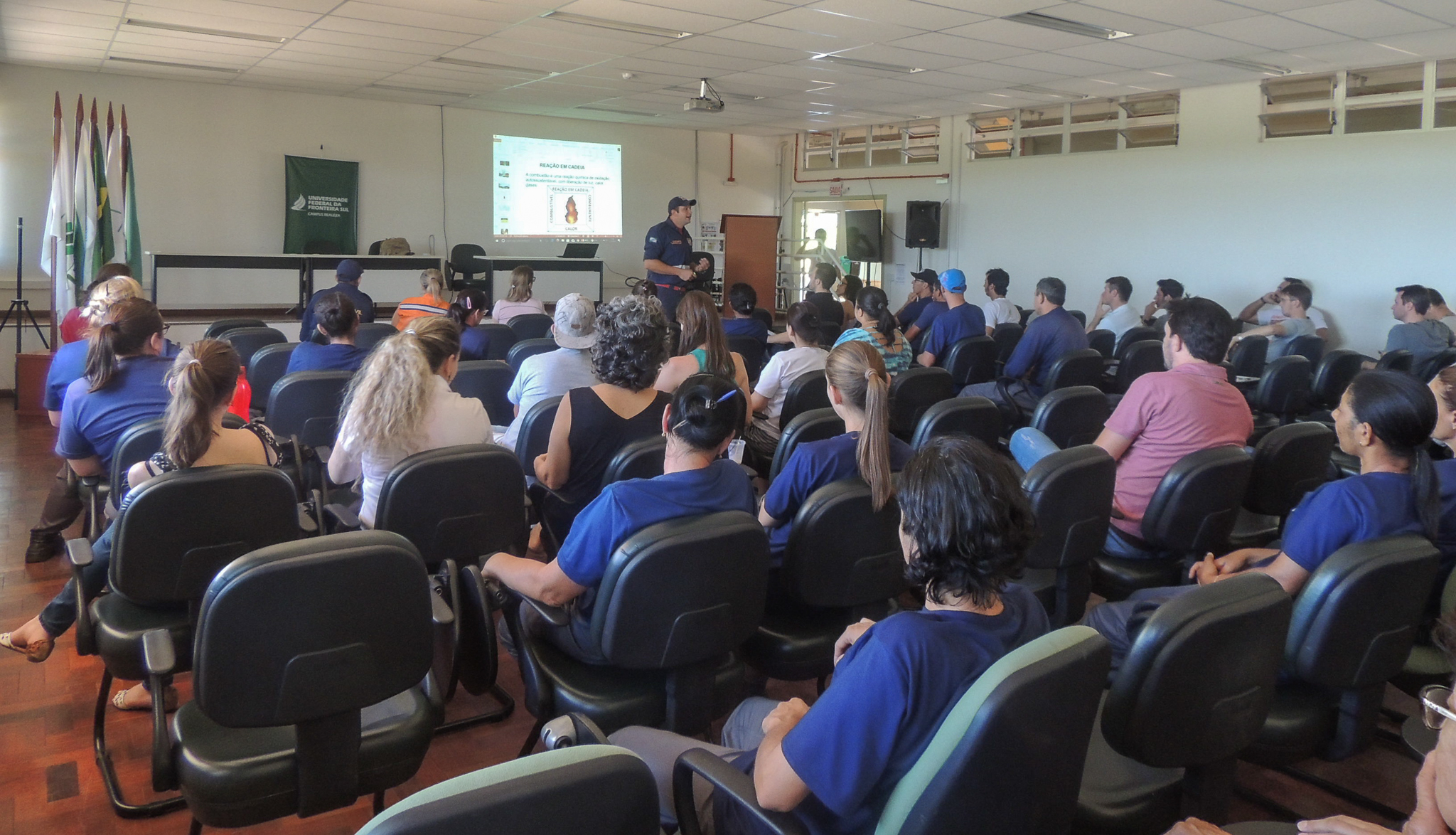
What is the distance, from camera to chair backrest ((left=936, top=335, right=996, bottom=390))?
244 inches

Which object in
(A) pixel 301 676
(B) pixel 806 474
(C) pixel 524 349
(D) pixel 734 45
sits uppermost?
(D) pixel 734 45

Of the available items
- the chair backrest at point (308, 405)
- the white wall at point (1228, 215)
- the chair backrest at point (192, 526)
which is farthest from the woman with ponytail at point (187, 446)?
the white wall at point (1228, 215)

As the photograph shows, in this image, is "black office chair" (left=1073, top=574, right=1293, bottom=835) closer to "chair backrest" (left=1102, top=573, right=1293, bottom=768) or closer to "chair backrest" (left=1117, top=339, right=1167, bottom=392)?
"chair backrest" (left=1102, top=573, right=1293, bottom=768)

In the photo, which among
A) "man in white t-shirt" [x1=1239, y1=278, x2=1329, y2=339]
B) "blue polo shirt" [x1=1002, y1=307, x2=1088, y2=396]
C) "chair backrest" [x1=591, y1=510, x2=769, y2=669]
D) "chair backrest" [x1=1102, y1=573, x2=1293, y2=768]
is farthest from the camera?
"man in white t-shirt" [x1=1239, y1=278, x2=1329, y2=339]

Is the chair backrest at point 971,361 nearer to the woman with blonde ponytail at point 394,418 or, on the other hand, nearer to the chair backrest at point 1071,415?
the chair backrest at point 1071,415

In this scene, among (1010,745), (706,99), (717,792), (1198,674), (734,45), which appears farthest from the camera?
→ (706,99)

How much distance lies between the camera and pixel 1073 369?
5430 mm

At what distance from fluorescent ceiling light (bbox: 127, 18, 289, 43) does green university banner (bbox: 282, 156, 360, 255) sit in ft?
10.5

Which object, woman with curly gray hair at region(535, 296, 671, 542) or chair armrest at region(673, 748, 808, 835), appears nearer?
chair armrest at region(673, 748, 808, 835)

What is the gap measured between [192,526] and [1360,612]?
8.42ft

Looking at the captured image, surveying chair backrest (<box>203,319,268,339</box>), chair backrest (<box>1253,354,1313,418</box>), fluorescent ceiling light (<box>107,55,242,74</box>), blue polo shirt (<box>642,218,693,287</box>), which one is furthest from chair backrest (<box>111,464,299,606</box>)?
fluorescent ceiling light (<box>107,55,242,74</box>)

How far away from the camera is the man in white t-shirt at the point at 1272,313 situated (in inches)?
324

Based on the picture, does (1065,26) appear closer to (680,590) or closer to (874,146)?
(680,590)

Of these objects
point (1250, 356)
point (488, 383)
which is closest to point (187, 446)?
point (488, 383)
